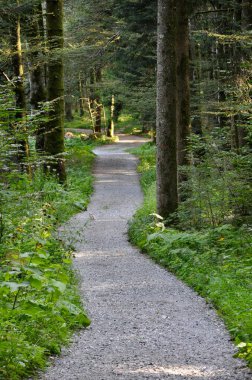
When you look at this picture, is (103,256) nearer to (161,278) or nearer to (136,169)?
(161,278)

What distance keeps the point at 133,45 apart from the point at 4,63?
919 centimetres

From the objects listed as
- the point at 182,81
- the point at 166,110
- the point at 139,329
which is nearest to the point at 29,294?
the point at 139,329

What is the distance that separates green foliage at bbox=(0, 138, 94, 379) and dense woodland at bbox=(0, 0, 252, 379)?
0.06 ft

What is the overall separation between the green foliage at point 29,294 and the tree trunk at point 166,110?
Result: 430cm

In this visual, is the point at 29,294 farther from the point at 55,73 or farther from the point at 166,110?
the point at 55,73

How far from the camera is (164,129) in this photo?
1287 centimetres

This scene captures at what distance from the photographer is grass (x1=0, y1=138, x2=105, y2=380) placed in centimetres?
464

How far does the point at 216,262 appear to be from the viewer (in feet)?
31.1

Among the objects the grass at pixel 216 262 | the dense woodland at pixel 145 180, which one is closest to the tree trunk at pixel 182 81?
the dense woodland at pixel 145 180

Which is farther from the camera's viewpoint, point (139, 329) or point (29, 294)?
point (139, 329)

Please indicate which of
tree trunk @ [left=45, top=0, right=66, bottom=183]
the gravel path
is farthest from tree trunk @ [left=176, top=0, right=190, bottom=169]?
the gravel path

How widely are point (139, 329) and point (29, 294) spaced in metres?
1.39

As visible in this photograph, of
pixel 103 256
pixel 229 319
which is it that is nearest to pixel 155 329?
pixel 229 319

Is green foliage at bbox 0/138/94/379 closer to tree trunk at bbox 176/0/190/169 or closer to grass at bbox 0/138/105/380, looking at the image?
grass at bbox 0/138/105/380
